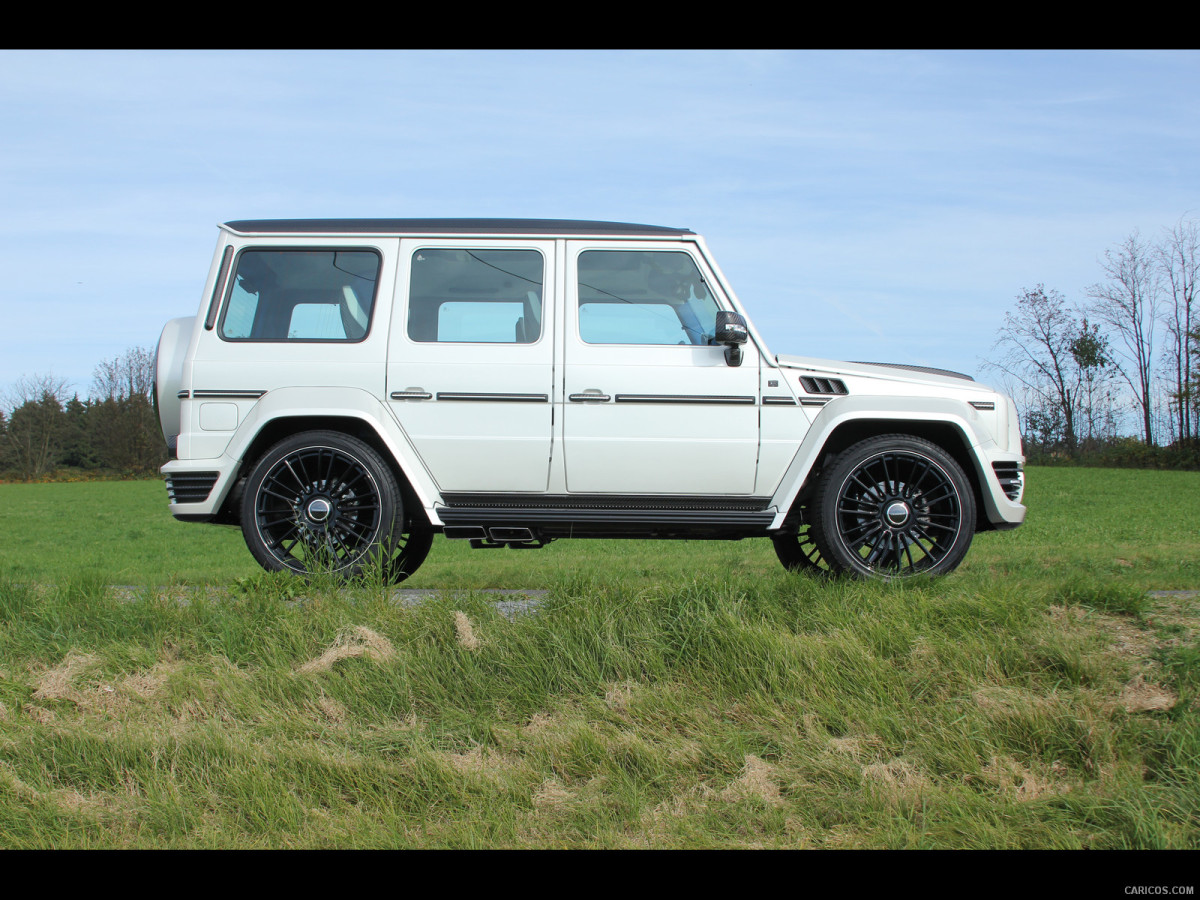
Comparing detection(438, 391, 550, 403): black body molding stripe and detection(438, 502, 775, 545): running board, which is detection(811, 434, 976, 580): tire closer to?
detection(438, 502, 775, 545): running board

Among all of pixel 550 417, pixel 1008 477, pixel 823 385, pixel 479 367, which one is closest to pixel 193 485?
pixel 479 367

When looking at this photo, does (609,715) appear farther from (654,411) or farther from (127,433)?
(127,433)

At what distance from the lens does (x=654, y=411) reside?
18.1 ft

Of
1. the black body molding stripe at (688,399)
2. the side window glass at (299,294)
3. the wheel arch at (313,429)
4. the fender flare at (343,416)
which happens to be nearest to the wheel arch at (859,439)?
the black body molding stripe at (688,399)

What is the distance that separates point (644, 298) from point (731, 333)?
2.30 feet

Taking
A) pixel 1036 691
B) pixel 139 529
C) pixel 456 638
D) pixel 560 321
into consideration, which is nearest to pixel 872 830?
pixel 1036 691

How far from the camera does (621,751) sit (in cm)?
367

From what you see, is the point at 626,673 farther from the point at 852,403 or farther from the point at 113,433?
the point at 113,433

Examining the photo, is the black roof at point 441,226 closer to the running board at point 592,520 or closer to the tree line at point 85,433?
the running board at point 592,520

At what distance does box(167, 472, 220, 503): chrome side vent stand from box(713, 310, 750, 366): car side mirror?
334 centimetres

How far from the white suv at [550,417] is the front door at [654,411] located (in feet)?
0.04

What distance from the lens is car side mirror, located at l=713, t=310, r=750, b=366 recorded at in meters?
5.37

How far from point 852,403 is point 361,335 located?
3195 millimetres

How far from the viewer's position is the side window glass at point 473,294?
5770 mm
